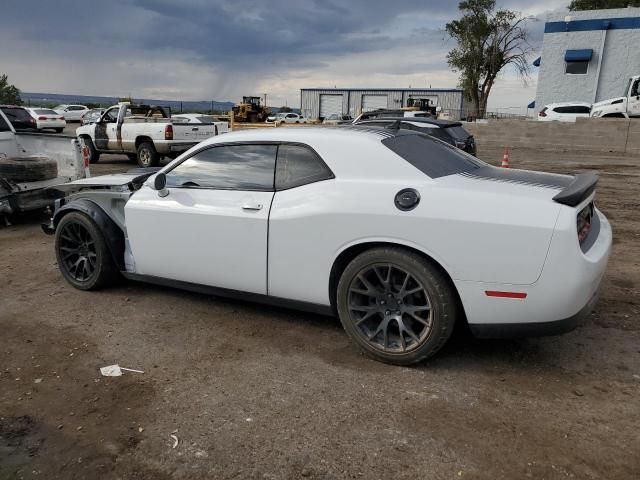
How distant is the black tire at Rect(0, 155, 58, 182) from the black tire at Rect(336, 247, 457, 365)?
6048 mm

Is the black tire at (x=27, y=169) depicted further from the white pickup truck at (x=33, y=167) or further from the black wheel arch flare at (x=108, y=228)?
the black wheel arch flare at (x=108, y=228)

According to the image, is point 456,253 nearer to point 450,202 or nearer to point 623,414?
point 450,202

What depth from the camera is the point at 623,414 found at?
9.60 feet

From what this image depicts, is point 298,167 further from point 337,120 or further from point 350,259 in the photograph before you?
point 337,120

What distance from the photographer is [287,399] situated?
3125 mm

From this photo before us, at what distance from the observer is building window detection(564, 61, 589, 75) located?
3156 cm

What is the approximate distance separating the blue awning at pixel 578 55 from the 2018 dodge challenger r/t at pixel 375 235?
106ft

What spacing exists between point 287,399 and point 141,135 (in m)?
13.3

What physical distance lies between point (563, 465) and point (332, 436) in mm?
1142

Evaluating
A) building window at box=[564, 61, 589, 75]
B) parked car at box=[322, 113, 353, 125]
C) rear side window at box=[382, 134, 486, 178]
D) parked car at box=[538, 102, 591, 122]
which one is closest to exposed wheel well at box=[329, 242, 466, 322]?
rear side window at box=[382, 134, 486, 178]

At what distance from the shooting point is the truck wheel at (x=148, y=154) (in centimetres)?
1471

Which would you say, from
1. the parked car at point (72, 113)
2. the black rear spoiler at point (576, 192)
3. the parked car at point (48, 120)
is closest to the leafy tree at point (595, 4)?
the parked car at point (48, 120)

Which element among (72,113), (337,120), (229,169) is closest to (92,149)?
(229,169)

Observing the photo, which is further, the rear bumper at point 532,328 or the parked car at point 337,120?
the parked car at point 337,120
